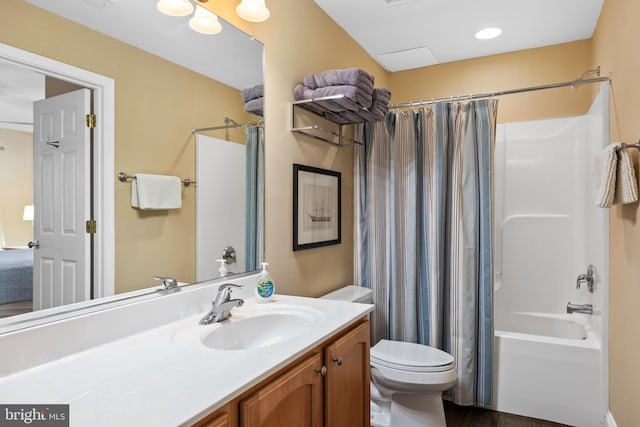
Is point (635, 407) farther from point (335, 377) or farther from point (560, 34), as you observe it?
point (560, 34)

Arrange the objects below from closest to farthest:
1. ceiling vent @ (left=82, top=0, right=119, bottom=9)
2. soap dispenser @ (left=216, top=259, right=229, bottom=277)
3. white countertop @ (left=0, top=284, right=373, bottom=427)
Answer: white countertop @ (left=0, top=284, right=373, bottom=427) < ceiling vent @ (left=82, top=0, right=119, bottom=9) < soap dispenser @ (left=216, top=259, right=229, bottom=277)

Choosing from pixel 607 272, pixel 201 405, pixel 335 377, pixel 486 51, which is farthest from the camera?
pixel 486 51

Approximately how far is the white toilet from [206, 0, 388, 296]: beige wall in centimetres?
57

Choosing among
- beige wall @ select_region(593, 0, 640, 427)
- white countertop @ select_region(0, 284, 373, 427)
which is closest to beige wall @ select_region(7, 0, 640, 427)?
beige wall @ select_region(593, 0, 640, 427)

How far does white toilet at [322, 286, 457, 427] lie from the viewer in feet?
6.75

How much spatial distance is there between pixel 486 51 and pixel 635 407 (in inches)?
97.6

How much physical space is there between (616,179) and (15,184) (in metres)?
2.23

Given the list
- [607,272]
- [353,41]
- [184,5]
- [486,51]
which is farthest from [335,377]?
[486,51]

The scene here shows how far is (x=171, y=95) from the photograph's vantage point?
4.93ft

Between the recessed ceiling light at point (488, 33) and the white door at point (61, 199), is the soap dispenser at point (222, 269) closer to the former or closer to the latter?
the white door at point (61, 199)

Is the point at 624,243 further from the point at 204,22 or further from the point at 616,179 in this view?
the point at 204,22

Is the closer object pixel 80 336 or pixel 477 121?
pixel 80 336

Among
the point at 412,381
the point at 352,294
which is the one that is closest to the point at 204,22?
the point at 352,294

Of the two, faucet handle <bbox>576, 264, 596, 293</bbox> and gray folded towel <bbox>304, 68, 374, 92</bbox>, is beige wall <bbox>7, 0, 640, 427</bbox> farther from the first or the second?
faucet handle <bbox>576, 264, 596, 293</bbox>
